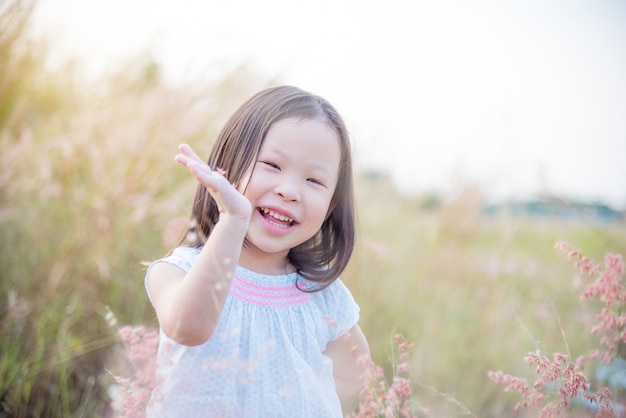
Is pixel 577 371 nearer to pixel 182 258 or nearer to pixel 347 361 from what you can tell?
pixel 347 361

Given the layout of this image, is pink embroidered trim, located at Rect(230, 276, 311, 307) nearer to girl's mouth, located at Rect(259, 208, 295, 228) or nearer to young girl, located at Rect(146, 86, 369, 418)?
young girl, located at Rect(146, 86, 369, 418)

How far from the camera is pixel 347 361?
175 cm

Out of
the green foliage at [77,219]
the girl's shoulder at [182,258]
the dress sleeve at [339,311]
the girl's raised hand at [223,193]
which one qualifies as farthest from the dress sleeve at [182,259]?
the green foliage at [77,219]

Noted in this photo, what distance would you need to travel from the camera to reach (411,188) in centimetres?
457

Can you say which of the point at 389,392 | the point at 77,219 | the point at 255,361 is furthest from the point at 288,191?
the point at 77,219

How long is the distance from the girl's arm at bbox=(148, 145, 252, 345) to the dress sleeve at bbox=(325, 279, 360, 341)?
1.65 feet

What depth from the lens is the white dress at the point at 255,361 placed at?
4.62 feet

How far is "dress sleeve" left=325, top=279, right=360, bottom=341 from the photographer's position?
5.43 feet

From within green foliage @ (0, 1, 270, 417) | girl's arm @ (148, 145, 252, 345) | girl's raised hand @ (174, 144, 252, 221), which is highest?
girl's raised hand @ (174, 144, 252, 221)

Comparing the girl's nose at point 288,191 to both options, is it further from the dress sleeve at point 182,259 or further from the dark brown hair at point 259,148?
the dress sleeve at point 182,259

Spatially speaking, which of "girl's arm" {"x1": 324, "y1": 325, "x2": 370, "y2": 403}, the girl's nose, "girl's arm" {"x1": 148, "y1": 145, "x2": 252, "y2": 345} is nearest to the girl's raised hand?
"girl's arm" {"x1": 148, "y1": 145, "x2": 252, "y2": 345}

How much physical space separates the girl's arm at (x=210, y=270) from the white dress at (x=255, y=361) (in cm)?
15

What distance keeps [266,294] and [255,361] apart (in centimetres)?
21

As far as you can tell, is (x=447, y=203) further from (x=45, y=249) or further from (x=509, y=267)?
(x=45, y=249)
